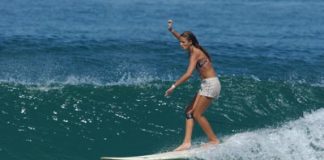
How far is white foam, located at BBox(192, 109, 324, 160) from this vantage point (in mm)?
10859

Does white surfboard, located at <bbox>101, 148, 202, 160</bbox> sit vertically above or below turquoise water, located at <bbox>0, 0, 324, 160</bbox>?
below

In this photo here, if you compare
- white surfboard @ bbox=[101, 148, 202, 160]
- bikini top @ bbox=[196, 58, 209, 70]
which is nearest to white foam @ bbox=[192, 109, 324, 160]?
white surfboard @ bbox=[101, 148, 202, 160]

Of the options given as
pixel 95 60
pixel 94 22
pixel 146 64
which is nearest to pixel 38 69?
pixel 95 60

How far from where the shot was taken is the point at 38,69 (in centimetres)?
1906

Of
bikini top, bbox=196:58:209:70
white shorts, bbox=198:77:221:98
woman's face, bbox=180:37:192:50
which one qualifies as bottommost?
white shorts, bbox=198:77:221:98

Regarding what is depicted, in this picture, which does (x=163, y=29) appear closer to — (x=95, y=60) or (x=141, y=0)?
(x=95, y=60)

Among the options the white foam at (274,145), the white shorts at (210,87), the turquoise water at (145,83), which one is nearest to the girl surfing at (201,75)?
the white shorts at (210,87)

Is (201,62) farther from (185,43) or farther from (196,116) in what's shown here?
(196,116)

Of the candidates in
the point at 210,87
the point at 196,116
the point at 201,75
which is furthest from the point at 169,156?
the point at 201,75

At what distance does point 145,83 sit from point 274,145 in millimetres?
5641

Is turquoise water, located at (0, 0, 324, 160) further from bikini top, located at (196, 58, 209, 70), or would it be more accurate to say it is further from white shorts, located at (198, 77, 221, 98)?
bikini top, located at (196, 58, 209, 70)

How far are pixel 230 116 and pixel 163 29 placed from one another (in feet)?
50.1

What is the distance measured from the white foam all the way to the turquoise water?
0.07 feet

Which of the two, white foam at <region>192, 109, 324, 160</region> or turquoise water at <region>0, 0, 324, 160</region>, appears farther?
turquoise water at <region>0, 0, 324, 160</region>
